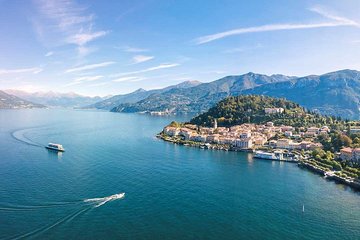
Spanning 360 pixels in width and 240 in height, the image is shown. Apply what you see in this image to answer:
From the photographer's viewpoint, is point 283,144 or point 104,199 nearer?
point 104,199

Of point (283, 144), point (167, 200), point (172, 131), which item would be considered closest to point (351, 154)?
point (283, 144)

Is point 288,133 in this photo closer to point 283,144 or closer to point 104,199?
point 283,144

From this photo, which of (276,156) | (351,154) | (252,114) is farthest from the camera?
(252,114)

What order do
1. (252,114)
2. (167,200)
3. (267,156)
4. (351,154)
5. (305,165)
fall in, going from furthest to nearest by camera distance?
(252,114)
(267,156)
(305,165)
(351,154)
(167,200)

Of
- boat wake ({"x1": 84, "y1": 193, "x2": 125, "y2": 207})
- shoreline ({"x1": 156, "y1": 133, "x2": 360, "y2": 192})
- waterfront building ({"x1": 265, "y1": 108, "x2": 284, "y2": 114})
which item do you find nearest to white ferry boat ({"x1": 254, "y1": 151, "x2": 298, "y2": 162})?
shoreline ({"x1": 156, "y1": 133, "x2": 360, "y2": 192})

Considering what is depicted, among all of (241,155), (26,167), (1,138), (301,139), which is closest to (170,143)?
(241,155)

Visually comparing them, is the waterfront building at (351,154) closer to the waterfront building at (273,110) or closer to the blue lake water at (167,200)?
the blue lake water at (167,200)
